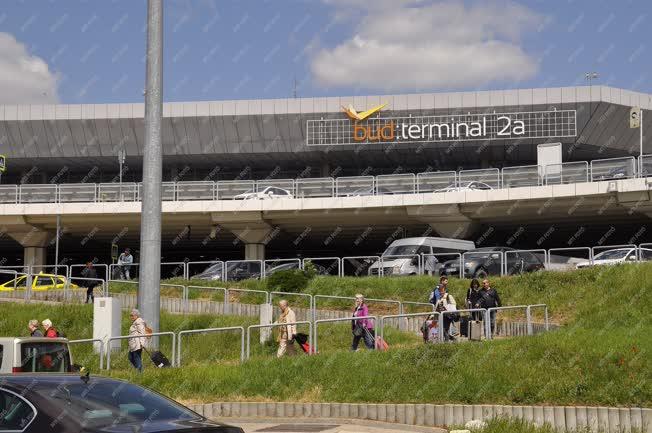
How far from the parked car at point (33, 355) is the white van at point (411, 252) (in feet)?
69.7

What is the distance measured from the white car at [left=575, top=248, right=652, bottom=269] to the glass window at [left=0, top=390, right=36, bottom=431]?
24.8m

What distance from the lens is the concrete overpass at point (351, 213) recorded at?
130 feet

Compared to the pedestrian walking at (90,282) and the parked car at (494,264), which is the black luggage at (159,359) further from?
the parked car at (494,264)

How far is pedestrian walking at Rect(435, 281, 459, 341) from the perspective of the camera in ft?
62.2

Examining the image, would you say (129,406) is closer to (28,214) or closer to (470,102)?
(28,214)

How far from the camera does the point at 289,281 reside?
32.3 meters

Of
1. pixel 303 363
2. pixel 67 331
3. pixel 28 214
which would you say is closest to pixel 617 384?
pixel 303 363

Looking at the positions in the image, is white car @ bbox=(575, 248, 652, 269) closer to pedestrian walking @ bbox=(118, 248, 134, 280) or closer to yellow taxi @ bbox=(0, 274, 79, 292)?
pedestrian walking @ bbox=(118, 248, 134, 280)

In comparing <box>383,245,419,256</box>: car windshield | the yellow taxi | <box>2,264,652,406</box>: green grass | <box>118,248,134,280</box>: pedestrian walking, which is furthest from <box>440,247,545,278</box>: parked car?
<box>2,264,652,406</box>: green grass

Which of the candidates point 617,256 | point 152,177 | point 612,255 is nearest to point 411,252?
point 612,255

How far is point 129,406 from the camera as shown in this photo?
7.45 metres

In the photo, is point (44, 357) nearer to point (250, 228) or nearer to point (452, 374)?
point (452, 374)

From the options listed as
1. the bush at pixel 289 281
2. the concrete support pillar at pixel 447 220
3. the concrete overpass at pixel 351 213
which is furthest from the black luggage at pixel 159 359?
the concrete support pillar at pixel 447 220

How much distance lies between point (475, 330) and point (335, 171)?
40.4m
